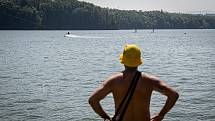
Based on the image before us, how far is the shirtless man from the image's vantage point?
21.7ft

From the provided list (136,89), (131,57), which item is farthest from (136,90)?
(131,57)

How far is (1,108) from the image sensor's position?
74.1ft

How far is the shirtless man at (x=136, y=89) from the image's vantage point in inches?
261

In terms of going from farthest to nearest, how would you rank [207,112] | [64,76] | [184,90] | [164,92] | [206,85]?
[64,76]
[206,85]
[184,90]
[207,112]
[164,92]

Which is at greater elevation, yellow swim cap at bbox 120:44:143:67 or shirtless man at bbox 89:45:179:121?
yellow swim cap at bbox 120:44:143:67

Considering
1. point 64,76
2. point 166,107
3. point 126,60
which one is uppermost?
point 126,60

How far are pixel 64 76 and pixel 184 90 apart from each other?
528 inches

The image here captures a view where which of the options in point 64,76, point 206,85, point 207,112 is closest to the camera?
point 207,112

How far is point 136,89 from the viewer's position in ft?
21.7

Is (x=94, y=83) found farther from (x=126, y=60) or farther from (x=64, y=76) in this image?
(x=126, y=60)

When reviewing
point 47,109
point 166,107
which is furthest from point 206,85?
point 166,107

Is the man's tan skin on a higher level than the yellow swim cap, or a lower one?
lower

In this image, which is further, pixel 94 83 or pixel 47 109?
pixel 94 83

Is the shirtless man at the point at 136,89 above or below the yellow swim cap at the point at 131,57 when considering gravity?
below
